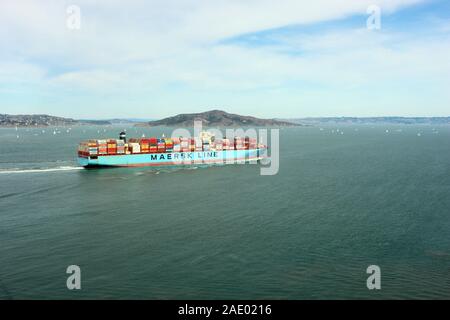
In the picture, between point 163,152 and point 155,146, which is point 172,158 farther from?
point 155,146

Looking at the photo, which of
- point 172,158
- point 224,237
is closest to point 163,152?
point 172,158

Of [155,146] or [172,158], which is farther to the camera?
[172,158]

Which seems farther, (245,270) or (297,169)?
(297,169)

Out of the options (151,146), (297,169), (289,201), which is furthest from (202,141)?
(289,201)

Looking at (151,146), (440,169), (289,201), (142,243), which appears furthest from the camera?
(151,146)

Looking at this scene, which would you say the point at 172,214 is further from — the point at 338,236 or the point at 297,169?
the point at 297,169

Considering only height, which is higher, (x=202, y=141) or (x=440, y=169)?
(x=202, y=141)
